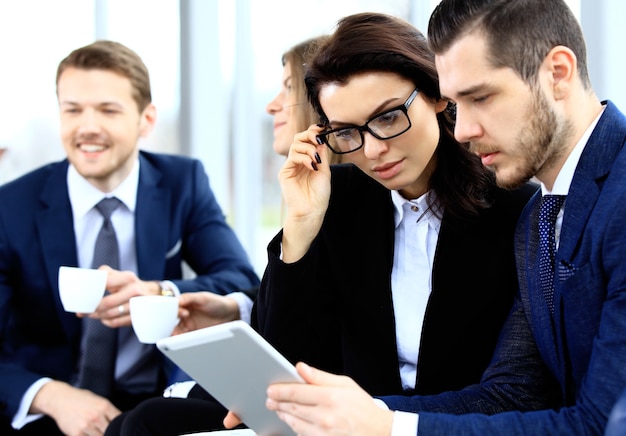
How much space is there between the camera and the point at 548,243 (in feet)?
4.54

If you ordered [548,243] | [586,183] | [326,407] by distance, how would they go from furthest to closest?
[548,243], [586,183], [326,407]

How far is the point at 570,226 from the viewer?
1.28m

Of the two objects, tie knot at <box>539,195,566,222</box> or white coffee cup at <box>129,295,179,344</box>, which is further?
white coffee cup at <box>129,295,179,344</box>

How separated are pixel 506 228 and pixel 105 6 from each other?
2.00 metres

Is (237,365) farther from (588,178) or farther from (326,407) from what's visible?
(588,178)

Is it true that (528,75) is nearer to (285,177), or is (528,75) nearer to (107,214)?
(285,177)

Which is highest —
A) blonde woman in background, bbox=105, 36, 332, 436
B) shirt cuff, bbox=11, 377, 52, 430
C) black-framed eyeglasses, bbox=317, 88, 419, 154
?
black-framed eyeglasses, bbox=317, 88, 419, 154

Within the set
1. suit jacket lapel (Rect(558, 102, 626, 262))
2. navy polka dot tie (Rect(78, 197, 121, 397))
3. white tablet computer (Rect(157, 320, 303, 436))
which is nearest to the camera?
white tablet computer (Rect(157, 320, 303, 436))

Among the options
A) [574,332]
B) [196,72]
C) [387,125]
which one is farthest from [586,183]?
[196,72]

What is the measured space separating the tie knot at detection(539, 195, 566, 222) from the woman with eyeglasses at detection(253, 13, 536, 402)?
20cm

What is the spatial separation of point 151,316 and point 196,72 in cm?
141

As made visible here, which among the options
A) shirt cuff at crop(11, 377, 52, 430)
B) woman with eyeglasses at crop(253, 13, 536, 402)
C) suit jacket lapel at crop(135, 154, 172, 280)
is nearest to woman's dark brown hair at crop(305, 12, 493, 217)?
woman with eyeglasses at crop(253, 13, 536, 402)

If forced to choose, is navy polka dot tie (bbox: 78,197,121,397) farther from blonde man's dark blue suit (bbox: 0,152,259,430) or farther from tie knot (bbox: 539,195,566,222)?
tie knot (bbox: 539,195,566,222)

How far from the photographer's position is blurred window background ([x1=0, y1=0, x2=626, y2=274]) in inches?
118
